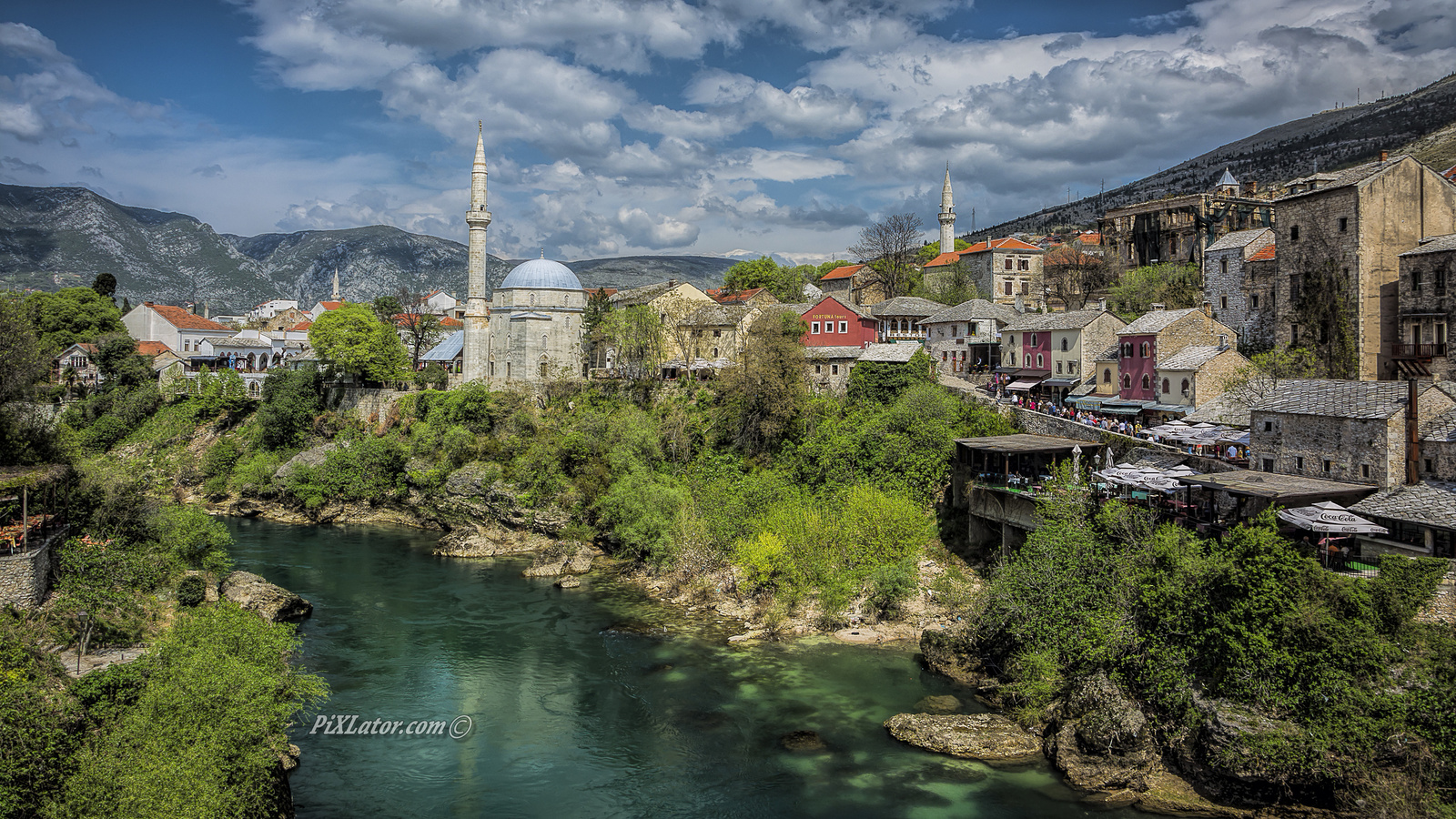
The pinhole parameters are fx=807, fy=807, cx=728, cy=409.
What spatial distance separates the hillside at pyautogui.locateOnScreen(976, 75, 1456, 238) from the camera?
7875cm

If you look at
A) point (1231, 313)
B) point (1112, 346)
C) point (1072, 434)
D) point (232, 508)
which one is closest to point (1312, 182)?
point (1231, 313)

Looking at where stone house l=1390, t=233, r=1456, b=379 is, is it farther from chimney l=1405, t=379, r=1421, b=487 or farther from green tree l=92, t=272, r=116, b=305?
green tree l=92, t=272, r=116, b=305

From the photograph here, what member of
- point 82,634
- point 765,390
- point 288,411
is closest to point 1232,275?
→ point 765,390

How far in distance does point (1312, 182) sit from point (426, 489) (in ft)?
163

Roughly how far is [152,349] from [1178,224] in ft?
267

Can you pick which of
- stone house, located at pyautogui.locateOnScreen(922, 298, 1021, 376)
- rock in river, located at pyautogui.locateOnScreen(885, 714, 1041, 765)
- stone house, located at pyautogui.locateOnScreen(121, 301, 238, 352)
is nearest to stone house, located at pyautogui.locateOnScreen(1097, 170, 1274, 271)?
stone house, located at pyautogui.locateOnScreen(922, 298, 1021, 376)

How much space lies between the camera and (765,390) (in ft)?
132

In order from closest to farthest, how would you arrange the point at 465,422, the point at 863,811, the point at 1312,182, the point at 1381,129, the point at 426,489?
the point at 863,811 < the point at 1312,182 < the point at 426,489 < the point at 465,422 < the point at 1381,129

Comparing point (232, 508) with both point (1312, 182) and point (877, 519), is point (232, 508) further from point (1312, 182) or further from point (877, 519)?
point (1312, 182)

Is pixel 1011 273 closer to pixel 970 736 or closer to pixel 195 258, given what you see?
pixel 970 736

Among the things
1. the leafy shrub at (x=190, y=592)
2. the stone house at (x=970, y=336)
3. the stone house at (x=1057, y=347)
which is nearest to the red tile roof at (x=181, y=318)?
the leafy shrub at (x=190, y=592)

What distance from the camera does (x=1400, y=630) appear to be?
17.4 m

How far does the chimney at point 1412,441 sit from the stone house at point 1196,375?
900 cm

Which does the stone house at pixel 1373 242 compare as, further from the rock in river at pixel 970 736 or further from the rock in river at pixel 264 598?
the rock in river at pixel 264 598
